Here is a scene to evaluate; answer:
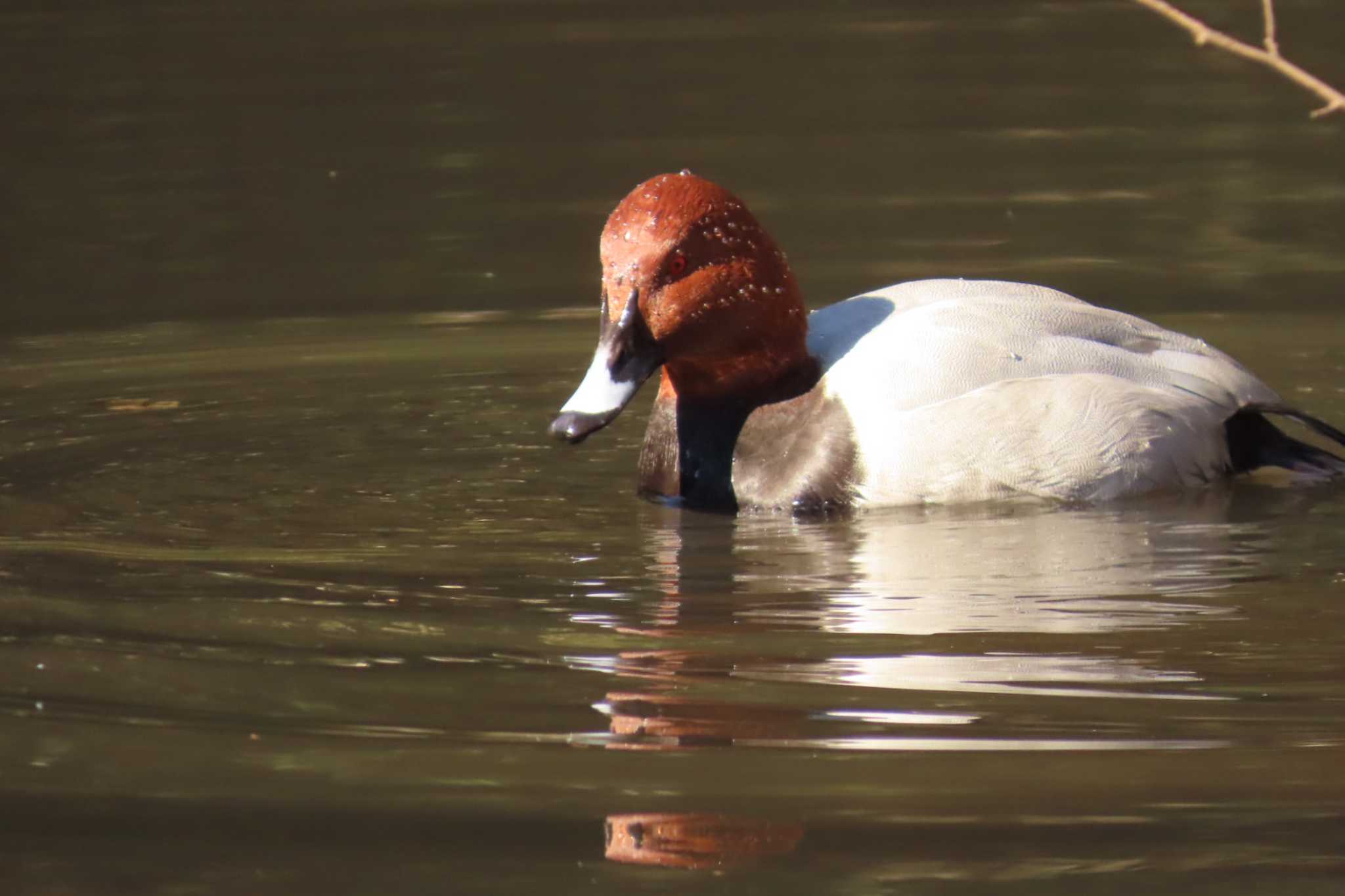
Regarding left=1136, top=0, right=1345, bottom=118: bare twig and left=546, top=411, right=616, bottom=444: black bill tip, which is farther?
left=546, top=411, right=616, bottom=444: black bill tip

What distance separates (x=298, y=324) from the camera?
9484 millimetres

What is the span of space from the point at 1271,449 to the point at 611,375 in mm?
1874

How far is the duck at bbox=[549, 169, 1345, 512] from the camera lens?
6148 millimetres

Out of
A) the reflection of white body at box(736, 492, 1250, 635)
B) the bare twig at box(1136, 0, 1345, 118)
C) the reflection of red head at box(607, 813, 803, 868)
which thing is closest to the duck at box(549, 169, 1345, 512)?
the reflection of white body at box(736, 492, 1250, 635)

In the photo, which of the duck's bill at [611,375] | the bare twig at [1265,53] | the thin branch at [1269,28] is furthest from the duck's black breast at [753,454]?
the bare twig at [1265,53]

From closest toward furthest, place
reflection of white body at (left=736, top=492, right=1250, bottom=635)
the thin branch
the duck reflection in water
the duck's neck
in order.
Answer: the thin branch, the duck reflection in water, reflection of white body at (left=736, top=492, right=1250, bottom=635), the duck's neck

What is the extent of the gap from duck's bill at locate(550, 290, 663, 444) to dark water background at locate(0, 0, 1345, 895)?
295 mm

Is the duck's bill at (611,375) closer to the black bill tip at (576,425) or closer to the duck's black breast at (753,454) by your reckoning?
the black bill tip at (576,425)

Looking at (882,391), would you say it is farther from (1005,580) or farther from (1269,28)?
(1269,28)

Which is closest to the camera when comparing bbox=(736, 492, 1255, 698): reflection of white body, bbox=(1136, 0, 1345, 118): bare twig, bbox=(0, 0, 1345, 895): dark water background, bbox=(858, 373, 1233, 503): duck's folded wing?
bbox=(1136, 0, 1345, 118): bare twig

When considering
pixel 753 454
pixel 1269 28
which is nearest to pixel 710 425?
pixel 753 454

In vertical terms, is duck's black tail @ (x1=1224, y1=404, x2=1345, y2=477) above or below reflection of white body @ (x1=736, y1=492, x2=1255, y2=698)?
above

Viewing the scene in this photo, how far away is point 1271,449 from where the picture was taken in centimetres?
666

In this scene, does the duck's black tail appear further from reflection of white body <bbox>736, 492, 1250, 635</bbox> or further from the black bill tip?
the black bill tip
